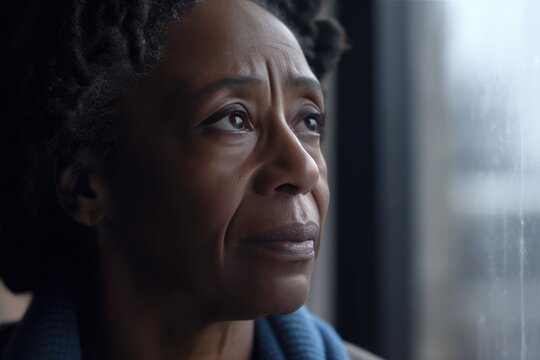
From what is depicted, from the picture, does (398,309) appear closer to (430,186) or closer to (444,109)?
(430,186)

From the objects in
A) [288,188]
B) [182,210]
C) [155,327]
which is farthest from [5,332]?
[288,188]

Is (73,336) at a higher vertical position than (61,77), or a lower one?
lower

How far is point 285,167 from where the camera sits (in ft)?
2.96

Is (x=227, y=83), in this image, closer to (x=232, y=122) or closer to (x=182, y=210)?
(x=232, y=122)

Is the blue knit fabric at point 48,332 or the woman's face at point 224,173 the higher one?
the woman's face at point 224,173

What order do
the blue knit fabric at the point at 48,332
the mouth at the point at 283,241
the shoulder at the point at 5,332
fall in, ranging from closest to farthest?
the mouth at the point at 283,241 < the blue knit fabric at the point at 48,332 < the shoulder at the point at 5,332

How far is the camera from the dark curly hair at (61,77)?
0.91 metres

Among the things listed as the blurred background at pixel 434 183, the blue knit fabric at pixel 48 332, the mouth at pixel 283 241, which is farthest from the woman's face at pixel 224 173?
the blurred background at pixel 434 183

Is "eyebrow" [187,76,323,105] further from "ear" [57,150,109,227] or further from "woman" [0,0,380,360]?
"ear" [57,150,109,227]

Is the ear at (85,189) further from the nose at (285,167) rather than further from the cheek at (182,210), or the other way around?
the nose at (285,167)

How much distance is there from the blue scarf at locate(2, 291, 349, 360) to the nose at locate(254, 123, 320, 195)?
27cm

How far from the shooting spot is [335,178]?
5.36 feet

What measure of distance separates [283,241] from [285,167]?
0.09 m

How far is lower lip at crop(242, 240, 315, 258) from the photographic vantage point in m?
0.89
